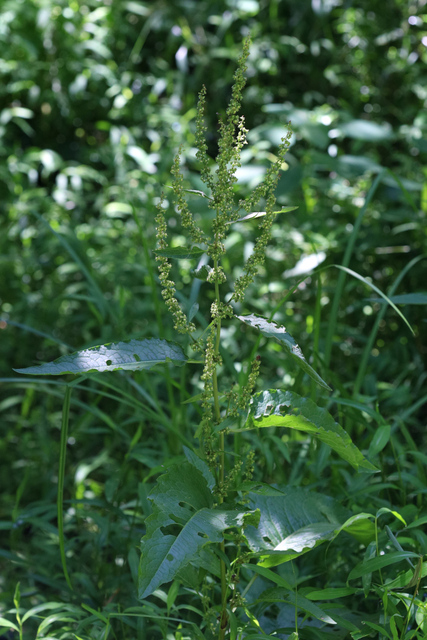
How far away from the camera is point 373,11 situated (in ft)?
10.2

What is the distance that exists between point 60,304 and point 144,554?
1724 mm

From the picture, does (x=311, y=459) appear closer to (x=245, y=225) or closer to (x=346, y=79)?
(x=245, y=225)

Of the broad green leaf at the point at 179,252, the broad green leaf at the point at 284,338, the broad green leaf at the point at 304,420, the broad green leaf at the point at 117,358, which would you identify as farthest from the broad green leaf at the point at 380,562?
the broad green leaf at the point at 179,252

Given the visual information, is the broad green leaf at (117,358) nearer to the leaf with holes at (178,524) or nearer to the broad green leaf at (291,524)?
the leaf with holes at (178,524)

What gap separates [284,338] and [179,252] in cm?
22

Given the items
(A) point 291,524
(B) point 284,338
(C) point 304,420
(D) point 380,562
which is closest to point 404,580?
(D) point 380,562

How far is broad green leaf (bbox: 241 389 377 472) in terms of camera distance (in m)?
0.92

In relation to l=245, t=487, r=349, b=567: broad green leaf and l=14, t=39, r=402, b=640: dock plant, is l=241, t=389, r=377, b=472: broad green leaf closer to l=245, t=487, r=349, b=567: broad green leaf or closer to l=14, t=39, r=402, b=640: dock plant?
l=14, t=39, r=402, b=640: dock plant

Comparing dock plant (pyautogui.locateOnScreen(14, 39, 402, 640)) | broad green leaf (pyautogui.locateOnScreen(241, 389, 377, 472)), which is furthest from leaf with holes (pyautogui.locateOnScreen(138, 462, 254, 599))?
broad green leaf (pyautogui.locateOnScreen(241, 389, 377, 472))

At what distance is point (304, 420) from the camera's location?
920 mm

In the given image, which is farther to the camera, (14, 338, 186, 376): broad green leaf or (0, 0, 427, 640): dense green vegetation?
(0, 0, 427, 640): dense green vegetation

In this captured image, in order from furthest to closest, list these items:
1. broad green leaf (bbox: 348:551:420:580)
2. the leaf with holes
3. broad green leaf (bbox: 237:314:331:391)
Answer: broad green leaf (bbox: 348:551:420:580) < broad green leaf (bbox: 237:314:331:391) < the leaf with holes

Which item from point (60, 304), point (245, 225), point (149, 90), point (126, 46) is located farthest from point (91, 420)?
point (126, 46)

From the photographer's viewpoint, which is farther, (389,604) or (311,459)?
(311,459)
